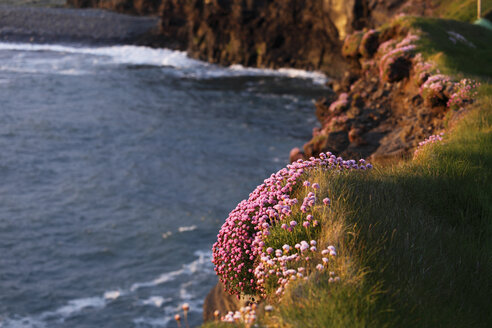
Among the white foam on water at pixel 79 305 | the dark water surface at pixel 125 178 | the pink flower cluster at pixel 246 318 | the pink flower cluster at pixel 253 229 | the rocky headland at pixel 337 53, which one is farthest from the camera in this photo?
the dark water surface at pixel 125 178

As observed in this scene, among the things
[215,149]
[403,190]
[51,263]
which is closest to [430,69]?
[403,190]

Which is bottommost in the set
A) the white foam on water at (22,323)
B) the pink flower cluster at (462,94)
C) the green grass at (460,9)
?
the white foam on water at (22,323)

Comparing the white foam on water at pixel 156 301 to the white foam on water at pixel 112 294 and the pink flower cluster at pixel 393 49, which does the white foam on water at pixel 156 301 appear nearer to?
the white foam on water at pixel 112 294

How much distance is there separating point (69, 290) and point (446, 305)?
1503 cm

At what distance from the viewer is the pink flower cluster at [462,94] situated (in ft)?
39.6

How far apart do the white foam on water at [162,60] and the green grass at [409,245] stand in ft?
135

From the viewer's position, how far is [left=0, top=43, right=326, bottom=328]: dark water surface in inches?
683

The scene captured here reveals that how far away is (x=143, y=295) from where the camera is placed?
675 inches

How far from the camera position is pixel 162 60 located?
5859 centimetres

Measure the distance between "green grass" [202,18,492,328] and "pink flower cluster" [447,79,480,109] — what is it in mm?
3206

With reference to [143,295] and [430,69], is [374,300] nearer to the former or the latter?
[430,69]

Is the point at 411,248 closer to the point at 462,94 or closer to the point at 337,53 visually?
the point at 462,94

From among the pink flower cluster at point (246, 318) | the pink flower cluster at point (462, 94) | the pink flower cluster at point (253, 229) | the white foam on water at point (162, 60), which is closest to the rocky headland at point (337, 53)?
the pink flower cluster at point (462, 94)

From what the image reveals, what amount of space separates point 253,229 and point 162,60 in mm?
54380
